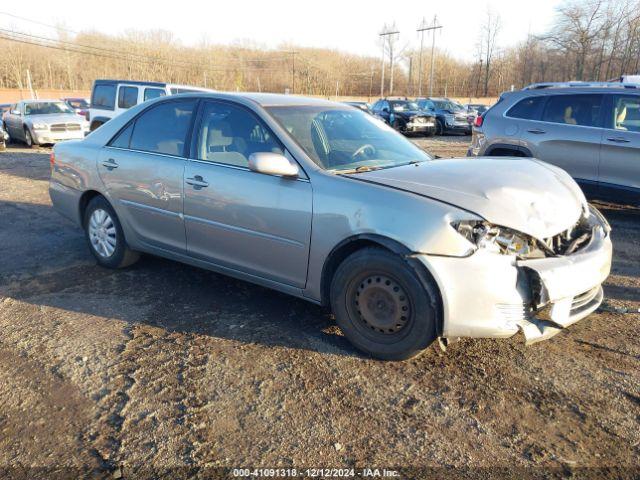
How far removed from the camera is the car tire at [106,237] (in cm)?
485

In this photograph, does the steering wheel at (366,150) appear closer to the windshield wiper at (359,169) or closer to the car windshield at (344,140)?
the car windshield at (344,140)

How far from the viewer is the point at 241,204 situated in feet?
12.3

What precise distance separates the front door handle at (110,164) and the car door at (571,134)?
5.32m

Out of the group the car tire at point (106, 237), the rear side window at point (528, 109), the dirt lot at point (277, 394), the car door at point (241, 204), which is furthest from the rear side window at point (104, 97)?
the car door at point (241, 204)

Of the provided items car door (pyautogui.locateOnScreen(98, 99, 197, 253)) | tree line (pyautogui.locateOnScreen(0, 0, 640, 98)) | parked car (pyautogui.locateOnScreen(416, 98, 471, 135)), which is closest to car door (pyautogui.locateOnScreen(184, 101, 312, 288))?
car door (pyautogui.locateOnScreen(98, 99, 197, 253))

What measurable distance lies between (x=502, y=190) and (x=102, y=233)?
3.62 metres

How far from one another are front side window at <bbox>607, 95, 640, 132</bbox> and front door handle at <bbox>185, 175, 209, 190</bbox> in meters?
5.41

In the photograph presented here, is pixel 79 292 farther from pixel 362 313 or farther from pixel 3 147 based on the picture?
pixel 3 147

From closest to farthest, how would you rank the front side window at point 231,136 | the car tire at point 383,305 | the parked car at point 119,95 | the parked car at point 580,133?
the car tire at point 383,305 < the front side window at point 231,136 < the parked car at point 580,133 < the parked car at point 119,95

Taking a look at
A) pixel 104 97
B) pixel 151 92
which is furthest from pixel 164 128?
pixel 104 97

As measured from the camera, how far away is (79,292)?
4484 millimetres

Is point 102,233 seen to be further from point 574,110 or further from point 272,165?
point 574,110

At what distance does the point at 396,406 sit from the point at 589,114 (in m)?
5.74

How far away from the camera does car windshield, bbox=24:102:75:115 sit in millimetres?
17328
